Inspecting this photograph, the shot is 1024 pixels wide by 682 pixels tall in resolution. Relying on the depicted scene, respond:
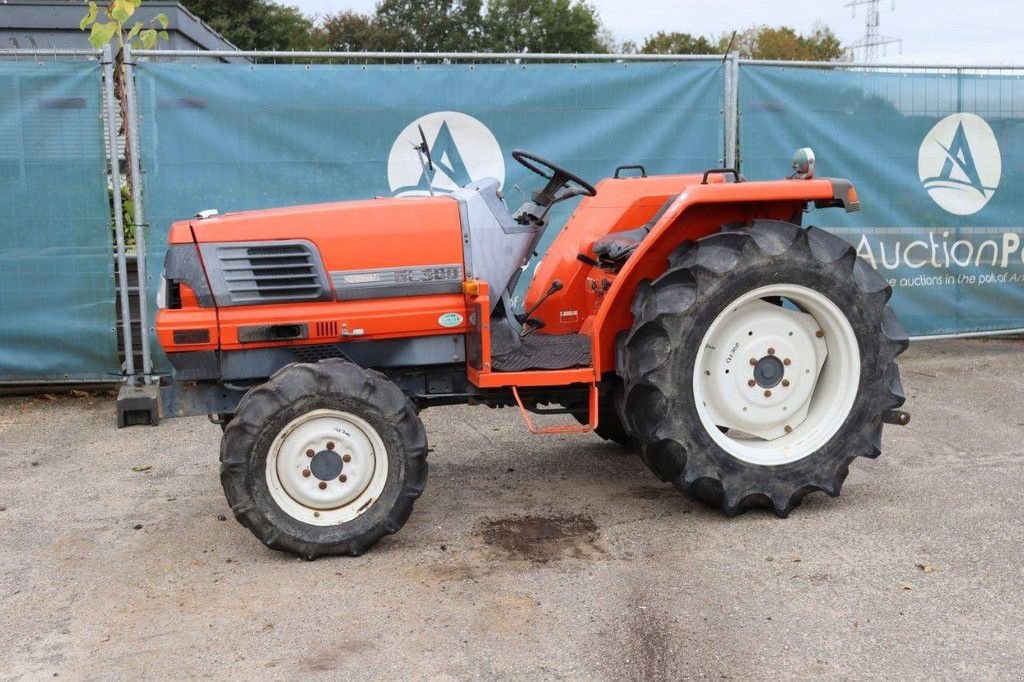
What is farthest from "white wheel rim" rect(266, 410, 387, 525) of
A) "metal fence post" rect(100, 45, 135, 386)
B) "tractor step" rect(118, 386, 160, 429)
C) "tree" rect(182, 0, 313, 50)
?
"tree" rect(182, 0, 313, 50)

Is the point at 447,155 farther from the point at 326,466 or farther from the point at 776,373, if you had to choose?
the point at 326,466

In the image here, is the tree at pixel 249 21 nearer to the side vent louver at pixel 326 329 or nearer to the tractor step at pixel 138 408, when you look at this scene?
the tractor step at pixel 138 408

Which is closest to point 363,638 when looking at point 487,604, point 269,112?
point 487,604

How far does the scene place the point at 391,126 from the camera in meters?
7.62

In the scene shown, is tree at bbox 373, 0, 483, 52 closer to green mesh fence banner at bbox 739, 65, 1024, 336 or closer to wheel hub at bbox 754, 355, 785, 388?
green mesh fence banner at bbox 739, 65, 1024, 336

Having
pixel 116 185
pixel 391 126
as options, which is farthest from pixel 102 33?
pixel 391 126

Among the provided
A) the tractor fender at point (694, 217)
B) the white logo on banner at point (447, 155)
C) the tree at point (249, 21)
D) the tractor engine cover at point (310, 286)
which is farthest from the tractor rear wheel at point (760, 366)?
the tree at point (249, 21)

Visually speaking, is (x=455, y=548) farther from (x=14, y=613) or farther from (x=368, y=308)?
(x=14, y=613)

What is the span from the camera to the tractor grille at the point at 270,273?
476 cm

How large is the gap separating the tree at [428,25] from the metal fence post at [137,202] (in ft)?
159

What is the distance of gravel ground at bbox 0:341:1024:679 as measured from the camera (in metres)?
3.63

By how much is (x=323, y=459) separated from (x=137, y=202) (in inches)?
142

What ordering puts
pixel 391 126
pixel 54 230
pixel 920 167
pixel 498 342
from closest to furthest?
1. pixel 498 342
2. pixel 54 230
3. pixel 391 126
4. pixel 920 167

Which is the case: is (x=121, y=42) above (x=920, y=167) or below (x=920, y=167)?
above
